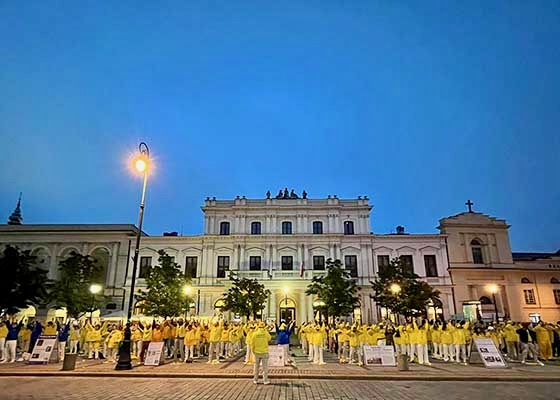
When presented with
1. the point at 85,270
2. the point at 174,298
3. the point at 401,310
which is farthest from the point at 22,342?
the point at 401,310

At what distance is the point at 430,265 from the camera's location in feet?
144

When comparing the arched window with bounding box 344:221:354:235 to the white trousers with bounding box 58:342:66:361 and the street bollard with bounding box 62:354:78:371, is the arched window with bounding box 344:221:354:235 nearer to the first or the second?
the white trousers with bounding box 58:342:66:361

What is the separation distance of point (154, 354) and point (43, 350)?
5.11 m

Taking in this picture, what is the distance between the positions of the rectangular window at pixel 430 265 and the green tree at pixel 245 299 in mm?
20507

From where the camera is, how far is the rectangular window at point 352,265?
4272 cm

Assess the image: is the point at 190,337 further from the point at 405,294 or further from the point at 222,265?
the point at 222,265

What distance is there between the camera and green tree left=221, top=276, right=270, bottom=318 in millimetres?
32812

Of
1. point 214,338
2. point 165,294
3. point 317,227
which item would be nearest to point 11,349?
point 214,338

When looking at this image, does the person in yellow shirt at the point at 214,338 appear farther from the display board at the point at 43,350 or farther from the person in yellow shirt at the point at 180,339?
the display board at the point at 43,350

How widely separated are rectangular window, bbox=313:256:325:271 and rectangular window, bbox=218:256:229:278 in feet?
33.5

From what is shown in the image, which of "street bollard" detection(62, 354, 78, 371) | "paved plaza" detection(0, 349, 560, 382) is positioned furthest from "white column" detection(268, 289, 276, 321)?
"street bollard" detection(62, 354, 78, 371)

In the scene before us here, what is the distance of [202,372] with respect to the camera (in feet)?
48.7

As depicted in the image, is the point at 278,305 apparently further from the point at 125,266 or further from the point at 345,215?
the point at 125,266

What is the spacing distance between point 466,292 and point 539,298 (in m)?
8.50
